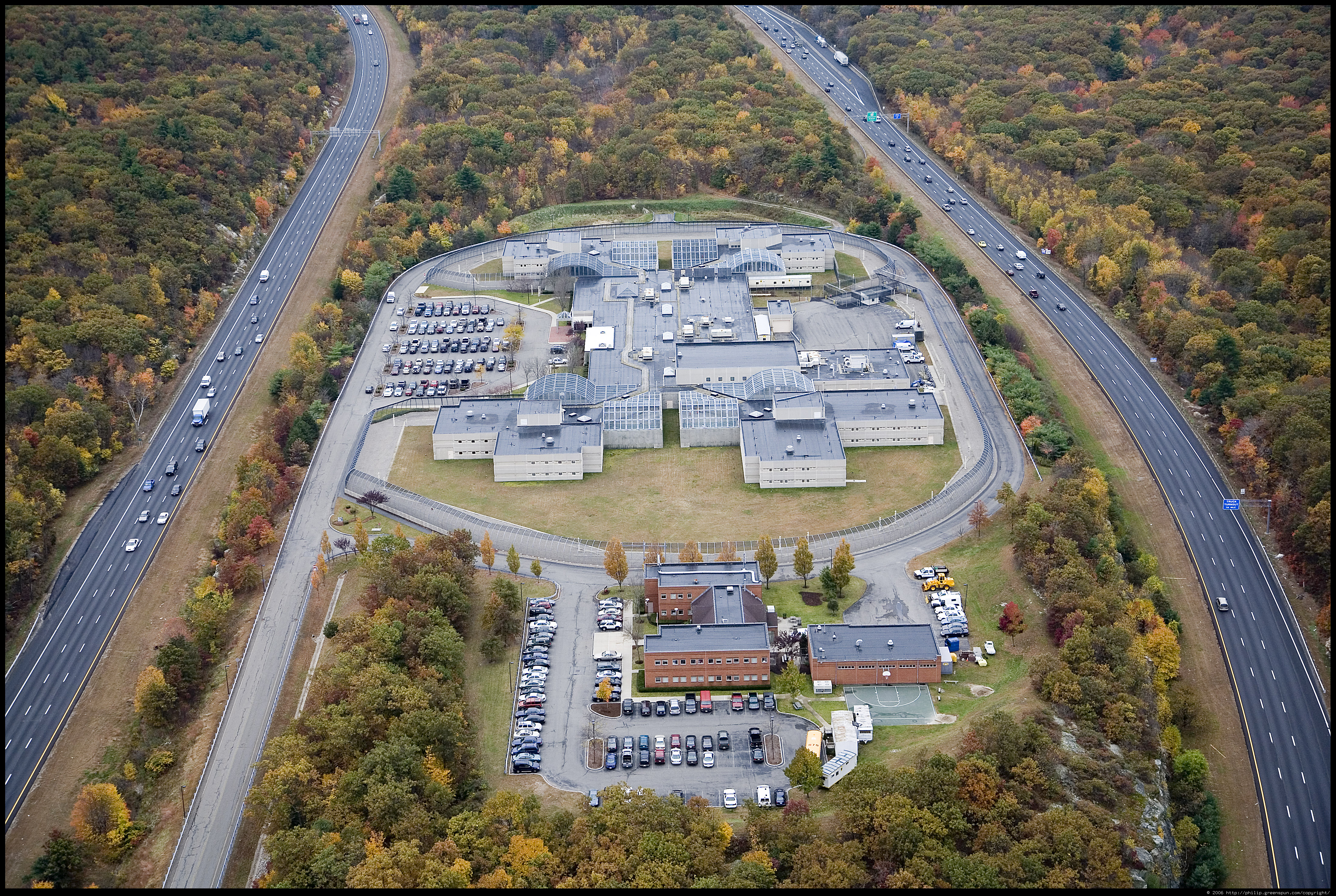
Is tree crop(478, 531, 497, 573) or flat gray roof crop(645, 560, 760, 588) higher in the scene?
tree crop(478, 531, 497, 573)

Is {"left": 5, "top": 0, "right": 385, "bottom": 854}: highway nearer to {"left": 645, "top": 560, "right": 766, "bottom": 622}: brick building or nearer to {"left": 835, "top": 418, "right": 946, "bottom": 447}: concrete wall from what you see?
{"left": 645, "top": 560, "right": 766, "bottom": 622}: brick building

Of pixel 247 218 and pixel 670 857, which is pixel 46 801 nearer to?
pixel 670 857

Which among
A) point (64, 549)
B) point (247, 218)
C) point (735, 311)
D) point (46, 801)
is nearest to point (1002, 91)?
point (735, 311)

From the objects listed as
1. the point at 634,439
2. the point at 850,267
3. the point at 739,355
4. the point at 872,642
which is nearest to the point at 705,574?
the point at 872,642

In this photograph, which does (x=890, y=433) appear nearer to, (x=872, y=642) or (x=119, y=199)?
(x=872, y=642)

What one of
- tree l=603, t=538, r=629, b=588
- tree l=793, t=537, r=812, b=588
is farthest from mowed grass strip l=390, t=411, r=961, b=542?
tree l=603, t=538, r=629, b=588
